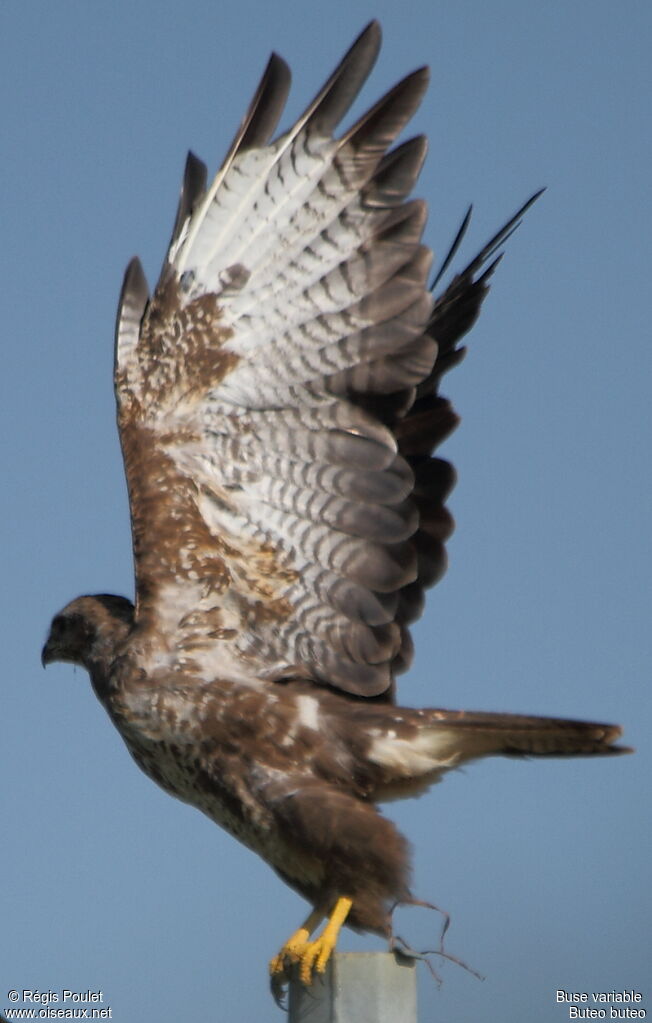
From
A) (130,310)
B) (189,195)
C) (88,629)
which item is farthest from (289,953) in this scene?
(189,195)

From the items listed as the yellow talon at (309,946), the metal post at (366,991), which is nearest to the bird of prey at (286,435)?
the yellow talon at (309,946)

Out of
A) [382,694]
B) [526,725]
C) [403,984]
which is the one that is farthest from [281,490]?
[403,984]

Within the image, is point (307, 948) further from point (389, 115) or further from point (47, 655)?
point (389, 115)

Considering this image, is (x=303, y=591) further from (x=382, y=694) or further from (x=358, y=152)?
(x=358, y=152)

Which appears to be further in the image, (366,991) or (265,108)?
(265,108)

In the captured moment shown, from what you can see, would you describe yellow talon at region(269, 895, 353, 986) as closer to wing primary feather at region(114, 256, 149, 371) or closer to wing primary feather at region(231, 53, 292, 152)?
wing primary feather at region(114, 256, 149, 371)

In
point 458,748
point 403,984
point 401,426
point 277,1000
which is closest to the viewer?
point 403,984
